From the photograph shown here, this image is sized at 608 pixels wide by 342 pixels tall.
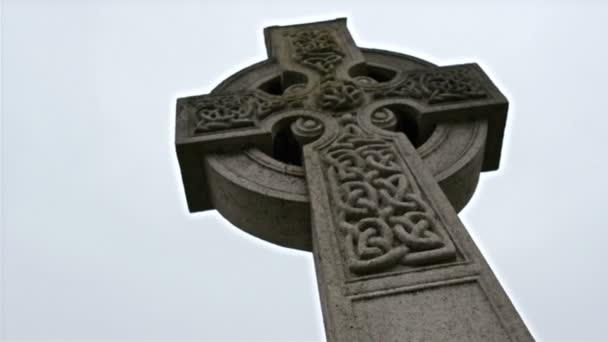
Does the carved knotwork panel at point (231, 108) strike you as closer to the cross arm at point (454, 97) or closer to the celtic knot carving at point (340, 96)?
the celtic knot carving at point (340, 96)

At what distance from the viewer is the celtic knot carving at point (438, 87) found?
4.12 meters

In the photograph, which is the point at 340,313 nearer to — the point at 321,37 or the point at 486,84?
the point at 486,84

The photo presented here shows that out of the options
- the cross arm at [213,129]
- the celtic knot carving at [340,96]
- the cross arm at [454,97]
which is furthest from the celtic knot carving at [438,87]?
the cross arm at [213,129]

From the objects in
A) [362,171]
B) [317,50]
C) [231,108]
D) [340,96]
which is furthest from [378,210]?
[317,50]

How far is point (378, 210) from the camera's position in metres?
2.88

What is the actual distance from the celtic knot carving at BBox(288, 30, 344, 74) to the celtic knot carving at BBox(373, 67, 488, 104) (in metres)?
0.61

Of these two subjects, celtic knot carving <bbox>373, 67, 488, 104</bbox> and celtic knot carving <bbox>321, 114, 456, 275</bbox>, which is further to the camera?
celtic knot carving <bbox>373, 67, 488, 104</bbox>

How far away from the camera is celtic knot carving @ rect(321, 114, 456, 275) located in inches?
99.8

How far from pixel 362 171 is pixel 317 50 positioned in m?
2.01

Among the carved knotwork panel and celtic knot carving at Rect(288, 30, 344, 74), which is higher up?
celtic knot carving at Rect(288, 30, 344, 74)

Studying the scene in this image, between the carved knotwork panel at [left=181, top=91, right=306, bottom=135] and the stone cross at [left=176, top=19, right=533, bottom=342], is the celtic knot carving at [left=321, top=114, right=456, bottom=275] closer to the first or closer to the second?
the stone cross at [left=176, top=19, right=533, bottom=342]

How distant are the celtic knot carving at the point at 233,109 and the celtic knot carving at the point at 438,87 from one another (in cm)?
69

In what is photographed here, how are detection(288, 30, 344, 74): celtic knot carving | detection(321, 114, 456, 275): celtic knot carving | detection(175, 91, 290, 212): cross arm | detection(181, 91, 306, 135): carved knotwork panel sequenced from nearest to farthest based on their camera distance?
detection(321, 114, 456, 275): celtic knot carving
detection(175, 91, 290, 212): cross arm
detection(181, 91, 306, 135): carved knotwork panel
detection(288, 30, 344, 74): celtic knot carving

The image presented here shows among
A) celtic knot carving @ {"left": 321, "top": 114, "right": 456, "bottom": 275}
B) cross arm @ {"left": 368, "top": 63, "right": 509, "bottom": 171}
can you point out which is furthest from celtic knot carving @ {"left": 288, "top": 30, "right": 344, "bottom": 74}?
celtic knot carving @ {"left": 321, "top": 114, "right": 456, "bottom": 275}
